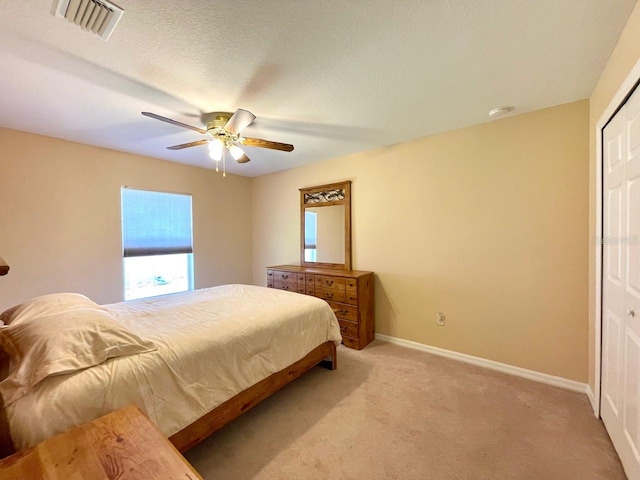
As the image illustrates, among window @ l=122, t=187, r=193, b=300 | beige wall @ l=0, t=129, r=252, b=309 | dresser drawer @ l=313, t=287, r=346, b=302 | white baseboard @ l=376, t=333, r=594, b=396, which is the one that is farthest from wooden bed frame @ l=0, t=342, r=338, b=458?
window @ l=122, t=187, r=193, b=300

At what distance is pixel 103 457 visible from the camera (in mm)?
941

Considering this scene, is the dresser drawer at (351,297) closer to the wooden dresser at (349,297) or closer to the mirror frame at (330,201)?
the wooden dresser at (349,297)

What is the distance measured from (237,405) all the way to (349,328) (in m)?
1.72

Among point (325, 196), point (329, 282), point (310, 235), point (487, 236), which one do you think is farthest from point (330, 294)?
point (487, 236)

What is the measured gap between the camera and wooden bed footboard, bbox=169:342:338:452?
1.52m

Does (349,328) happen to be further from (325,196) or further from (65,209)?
(65,209)

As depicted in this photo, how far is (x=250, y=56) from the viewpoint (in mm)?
1657

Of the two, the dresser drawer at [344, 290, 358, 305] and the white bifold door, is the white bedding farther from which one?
the white bifold door

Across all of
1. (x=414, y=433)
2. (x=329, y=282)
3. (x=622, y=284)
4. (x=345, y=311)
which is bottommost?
(x=414, y=433)

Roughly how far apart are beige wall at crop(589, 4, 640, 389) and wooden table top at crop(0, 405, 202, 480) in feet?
8.88

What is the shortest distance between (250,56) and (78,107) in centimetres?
174

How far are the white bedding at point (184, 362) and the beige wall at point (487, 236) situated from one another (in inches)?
49.3

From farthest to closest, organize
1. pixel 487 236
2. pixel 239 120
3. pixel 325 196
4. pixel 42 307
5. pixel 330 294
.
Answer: pixel 325 196 < pixel 330 294 < pixel 487 236 < pixel 239 120 < pixel 42 307

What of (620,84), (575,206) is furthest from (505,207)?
(620,84)
